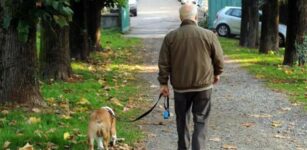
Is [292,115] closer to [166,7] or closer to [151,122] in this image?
[151,122]

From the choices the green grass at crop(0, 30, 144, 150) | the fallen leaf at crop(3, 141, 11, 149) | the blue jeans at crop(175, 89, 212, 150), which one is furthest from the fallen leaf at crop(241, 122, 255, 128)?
the fallen leaf at crop(3, 141, 11, 149)

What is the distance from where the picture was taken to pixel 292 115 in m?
10.8

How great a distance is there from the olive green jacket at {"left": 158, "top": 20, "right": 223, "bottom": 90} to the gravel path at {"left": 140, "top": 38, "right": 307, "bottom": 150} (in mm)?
1650

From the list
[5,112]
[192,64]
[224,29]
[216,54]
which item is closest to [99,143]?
[192,64]

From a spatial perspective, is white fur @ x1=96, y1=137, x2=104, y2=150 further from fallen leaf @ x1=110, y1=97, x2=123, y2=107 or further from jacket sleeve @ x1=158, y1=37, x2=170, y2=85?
fallen leaf @ x1=110, y1=97, x2=123, y2=107

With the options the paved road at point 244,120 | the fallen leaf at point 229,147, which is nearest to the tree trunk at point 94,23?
the paved road at point 244,120

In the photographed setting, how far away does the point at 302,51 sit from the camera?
704 inches

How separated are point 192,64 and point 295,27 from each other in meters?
11.7

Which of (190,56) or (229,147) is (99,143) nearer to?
(190,56)

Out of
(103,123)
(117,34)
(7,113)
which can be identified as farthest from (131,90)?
(117,34)

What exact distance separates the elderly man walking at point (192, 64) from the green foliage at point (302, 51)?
37.2 feet

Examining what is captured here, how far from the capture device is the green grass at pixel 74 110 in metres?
8.05

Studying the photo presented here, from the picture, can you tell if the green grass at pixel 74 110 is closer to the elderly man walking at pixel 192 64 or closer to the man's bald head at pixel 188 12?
the elderly man walking at pixel 192 64

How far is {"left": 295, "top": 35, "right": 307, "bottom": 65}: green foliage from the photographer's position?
17788 mm
